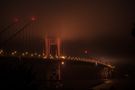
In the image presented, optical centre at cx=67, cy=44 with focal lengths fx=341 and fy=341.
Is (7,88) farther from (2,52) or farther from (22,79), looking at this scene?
(2,52)

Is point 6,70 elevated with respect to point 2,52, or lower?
lower

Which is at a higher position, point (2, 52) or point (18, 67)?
point (2, 52)

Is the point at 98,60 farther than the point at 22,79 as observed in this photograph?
Yes

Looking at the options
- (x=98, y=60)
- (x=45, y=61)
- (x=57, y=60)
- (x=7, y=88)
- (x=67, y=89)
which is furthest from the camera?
(x=98, y=60)

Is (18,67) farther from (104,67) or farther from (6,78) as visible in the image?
(104,67)

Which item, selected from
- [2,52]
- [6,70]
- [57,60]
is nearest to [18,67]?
[6,70]

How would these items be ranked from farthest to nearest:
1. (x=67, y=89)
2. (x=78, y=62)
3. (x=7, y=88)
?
(x=78, y=62) → (x=67, y=89) → (x=7, y=88)

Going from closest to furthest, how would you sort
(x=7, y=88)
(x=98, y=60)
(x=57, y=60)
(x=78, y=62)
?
(x=7, y=88) < (x=57, y=60) < (x=78, y=62) < (x=98, y=60)

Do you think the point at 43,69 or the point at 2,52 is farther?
the point at 43,69

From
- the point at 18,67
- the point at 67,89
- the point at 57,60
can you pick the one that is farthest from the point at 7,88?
the point at 57,60
